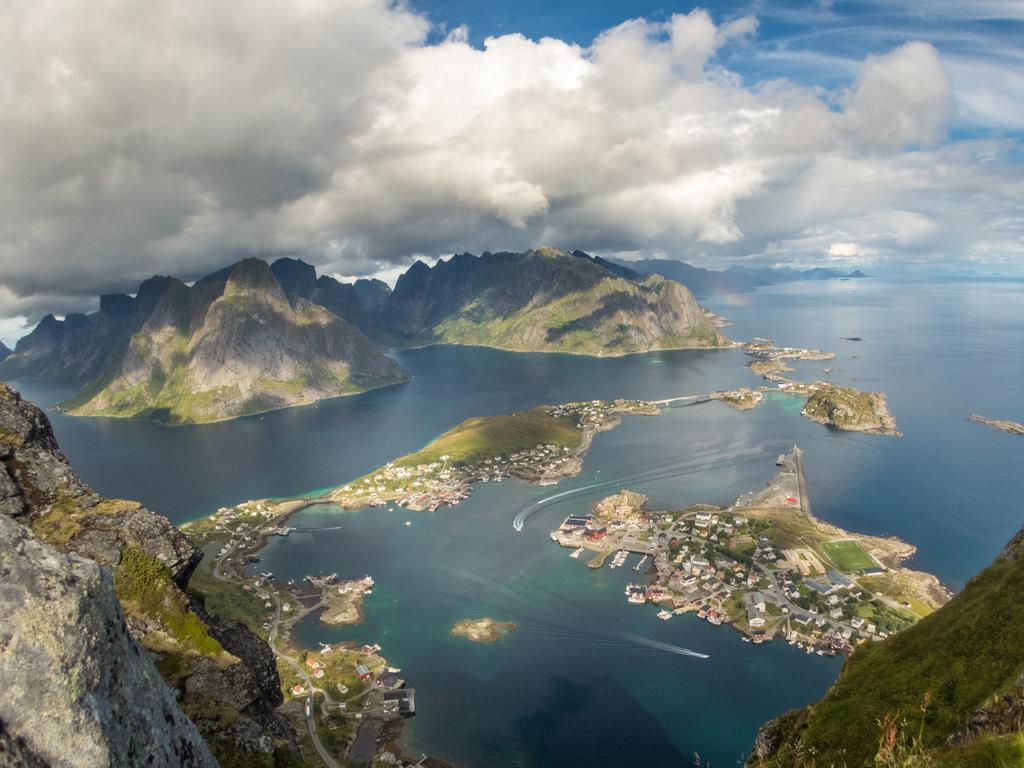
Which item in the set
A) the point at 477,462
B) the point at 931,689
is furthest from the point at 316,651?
the point at 477,462

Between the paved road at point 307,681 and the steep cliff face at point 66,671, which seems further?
the paved road at point 307,681

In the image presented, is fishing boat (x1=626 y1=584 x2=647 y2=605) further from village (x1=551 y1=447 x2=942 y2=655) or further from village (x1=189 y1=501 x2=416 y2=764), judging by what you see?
village (x1=189 y1=501 x2=416 y2=764)

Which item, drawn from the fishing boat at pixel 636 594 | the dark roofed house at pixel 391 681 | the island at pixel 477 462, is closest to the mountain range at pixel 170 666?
the dark roofed house at pixel 391 681

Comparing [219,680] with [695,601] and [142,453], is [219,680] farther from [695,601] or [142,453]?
[142,453]

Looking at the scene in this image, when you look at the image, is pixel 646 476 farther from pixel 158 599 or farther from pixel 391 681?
pixel 158 599

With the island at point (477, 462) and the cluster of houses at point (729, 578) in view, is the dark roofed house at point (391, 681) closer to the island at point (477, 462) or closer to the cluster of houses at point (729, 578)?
the cluster of houses at point (729, 578)

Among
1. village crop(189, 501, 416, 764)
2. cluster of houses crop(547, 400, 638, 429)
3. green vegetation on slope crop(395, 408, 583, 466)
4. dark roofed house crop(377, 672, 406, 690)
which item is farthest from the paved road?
cluster of houses crop(547, 400, 638, 429)

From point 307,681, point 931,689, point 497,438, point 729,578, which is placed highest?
point 931,689
